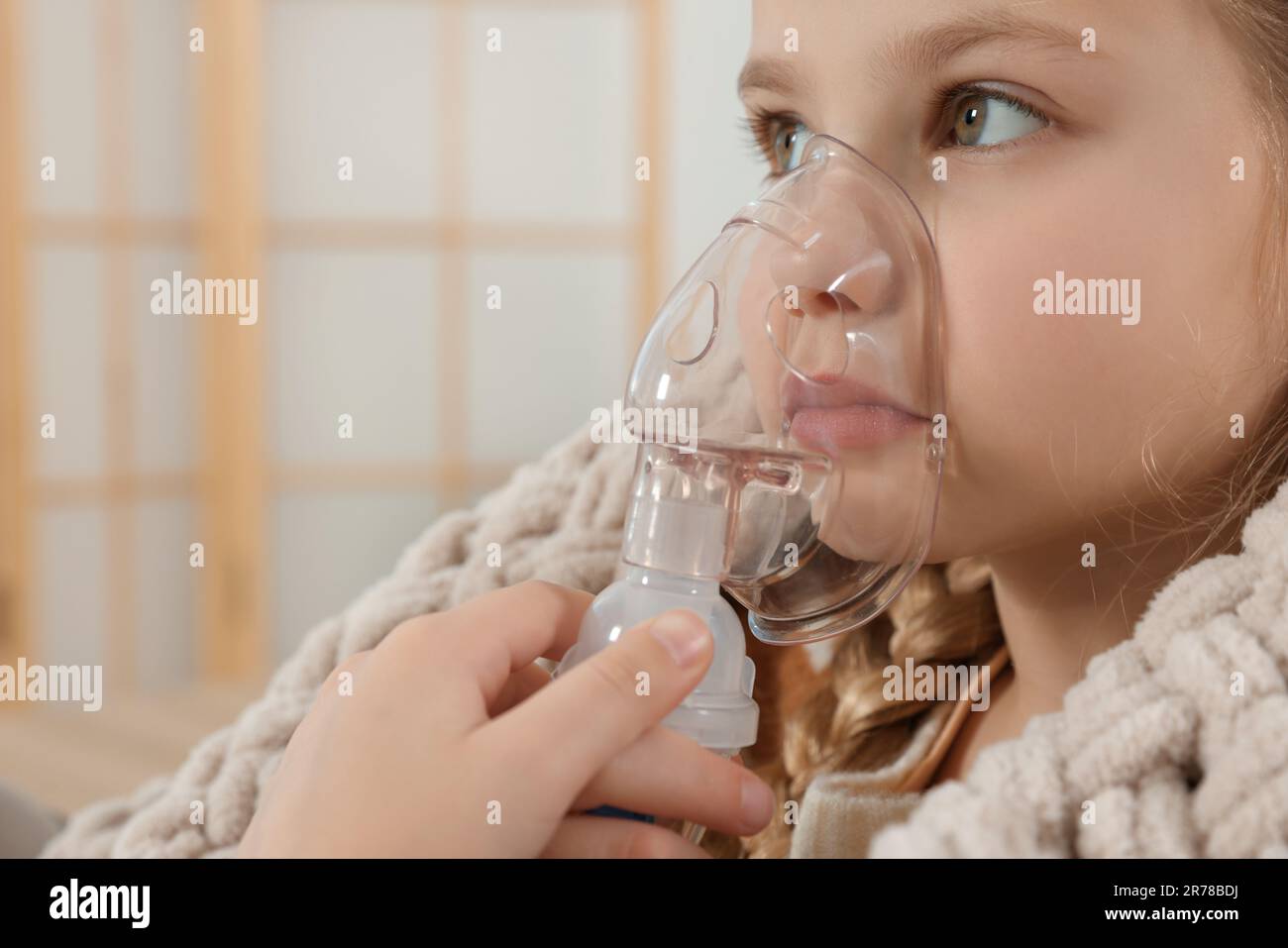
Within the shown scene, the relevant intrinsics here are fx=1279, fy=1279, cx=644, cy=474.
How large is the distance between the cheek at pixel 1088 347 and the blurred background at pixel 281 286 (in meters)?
2.21

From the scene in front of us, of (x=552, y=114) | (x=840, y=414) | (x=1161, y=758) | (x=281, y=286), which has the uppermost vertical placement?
(x=552, y=114)

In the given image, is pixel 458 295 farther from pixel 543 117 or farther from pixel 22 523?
pixel 22 523

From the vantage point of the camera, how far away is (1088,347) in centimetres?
63

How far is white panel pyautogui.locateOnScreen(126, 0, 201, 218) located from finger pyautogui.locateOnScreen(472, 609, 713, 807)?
8.90 ft

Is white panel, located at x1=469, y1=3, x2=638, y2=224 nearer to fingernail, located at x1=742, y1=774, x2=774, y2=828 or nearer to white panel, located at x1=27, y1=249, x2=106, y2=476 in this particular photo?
white panel, located at x1=27, y1=249, x2=106, y2=476

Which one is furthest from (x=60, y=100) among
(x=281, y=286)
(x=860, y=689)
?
(x=860, y=689)

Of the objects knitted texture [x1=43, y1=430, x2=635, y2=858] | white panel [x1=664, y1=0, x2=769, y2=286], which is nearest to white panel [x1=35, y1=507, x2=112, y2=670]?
white panel [x1=664, y1=0, x2=769, y2=286]

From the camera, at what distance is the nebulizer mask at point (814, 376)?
0.65 m

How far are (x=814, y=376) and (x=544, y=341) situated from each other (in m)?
2.41

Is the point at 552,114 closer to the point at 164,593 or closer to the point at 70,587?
the point at 164,593

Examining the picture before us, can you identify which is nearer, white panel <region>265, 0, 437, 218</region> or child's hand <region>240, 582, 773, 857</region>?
child's hand <region>240, 582, 773, 857</region>

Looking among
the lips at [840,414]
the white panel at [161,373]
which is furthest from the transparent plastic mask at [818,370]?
the white panel at [161,373]

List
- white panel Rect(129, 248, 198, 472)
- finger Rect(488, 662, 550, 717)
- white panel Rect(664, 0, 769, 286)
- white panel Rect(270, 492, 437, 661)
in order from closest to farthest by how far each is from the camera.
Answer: finger Rect(488, 662, 550, 717) < white panel Rect(664, 0, 769, 286) < white panel Rect(129, 248, 198, 472) < white panel Rect(270, 492, 437, 661)

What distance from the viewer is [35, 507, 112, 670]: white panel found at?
9.30 ft
